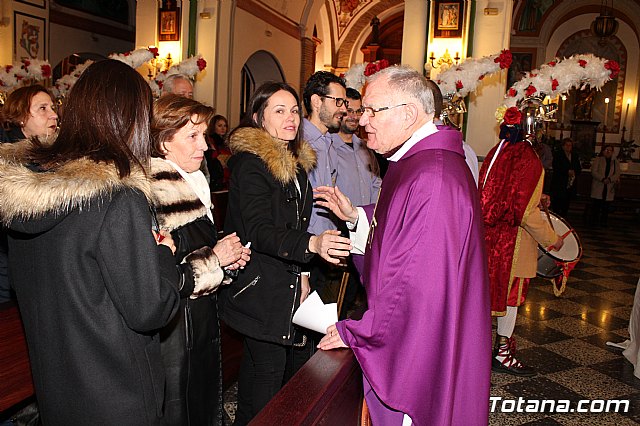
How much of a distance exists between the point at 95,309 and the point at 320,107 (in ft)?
7.23

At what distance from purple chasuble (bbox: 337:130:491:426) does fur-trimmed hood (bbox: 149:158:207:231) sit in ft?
2.20

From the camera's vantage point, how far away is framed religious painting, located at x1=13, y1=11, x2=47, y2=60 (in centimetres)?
1022

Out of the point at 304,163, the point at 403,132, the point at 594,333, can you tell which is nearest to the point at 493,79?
the point at 594,333

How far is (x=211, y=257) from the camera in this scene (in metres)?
2.01

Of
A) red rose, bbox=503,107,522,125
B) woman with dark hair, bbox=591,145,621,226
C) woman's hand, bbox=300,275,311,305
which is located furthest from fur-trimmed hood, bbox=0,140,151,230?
woman with dark hair, bbox=591,145,621,226

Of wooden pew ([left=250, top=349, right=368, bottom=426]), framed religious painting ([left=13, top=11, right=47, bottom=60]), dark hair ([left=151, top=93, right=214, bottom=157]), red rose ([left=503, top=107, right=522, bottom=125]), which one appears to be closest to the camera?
wooden pew ([left=250, top=349, right=368, bottom=426])

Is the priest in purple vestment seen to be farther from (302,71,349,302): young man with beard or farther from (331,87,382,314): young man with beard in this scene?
(331,87,382,314): young man with beard

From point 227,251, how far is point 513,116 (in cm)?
270

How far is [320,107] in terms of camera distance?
3.44 m

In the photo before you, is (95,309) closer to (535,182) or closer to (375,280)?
(375,280)

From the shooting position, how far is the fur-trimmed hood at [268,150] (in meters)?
2.49

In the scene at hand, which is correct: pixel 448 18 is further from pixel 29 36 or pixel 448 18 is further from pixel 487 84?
pixel 29 36

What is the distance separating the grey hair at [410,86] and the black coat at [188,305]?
81 centimetres

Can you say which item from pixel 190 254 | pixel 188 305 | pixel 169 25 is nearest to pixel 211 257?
pixel 190 254
